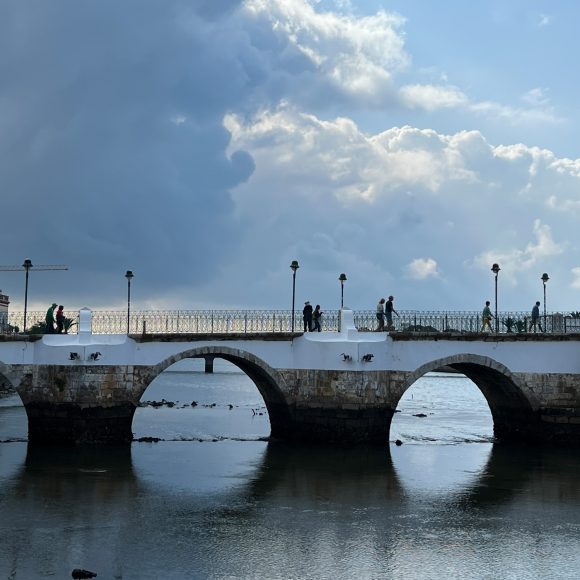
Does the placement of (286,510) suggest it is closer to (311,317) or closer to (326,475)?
(326,475)

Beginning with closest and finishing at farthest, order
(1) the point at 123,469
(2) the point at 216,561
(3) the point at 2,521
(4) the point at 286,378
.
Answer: (2) the point at 216,561
(3) the point at 2,521
(1) the point at 123,469
(4) the point at 286,378

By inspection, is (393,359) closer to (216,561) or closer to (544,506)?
(544,506)

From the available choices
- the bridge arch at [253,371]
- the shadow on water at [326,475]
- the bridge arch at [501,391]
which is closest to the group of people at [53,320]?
the bridge arch at [253,371]

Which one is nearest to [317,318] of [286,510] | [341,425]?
[341,425]

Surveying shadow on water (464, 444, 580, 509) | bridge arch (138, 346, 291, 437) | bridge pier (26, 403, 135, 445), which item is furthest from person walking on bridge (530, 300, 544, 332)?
bridge pier (26, 403, 135, 445)

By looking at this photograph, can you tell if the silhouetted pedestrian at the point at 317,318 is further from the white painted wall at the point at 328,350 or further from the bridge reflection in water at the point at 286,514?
the bridge reflection in water at the point at 286,514

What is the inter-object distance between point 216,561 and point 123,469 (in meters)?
9.96

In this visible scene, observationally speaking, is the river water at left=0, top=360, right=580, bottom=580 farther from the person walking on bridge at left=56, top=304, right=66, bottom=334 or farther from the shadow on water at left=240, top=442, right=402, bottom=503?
the person walking on bridge at left=56, top=304, right=66, bottom=334

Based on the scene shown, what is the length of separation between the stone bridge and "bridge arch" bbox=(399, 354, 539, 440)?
6 cm

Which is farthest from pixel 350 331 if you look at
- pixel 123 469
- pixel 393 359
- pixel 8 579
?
pixel 8 579

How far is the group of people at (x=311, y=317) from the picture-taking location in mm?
29406

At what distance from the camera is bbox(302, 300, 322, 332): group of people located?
2941 centimetres

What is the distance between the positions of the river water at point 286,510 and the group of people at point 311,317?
4.73 meters

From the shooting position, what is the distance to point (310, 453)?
27.2 meters
